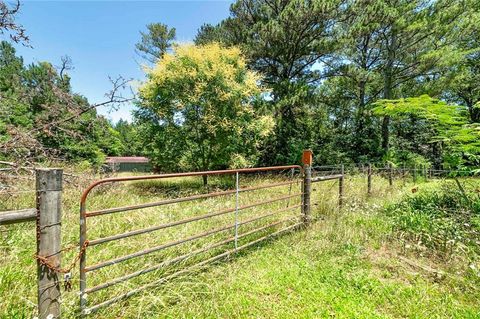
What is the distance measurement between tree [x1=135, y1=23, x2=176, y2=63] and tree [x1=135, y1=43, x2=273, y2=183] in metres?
11.0

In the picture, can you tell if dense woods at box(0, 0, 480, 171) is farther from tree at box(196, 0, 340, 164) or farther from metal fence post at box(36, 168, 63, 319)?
metal fence post at box(36, 168, 63, 319)

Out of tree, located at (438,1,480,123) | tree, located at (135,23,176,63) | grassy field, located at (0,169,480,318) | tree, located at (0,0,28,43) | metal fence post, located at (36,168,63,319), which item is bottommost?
grassy field, located at (0,169,480,318)

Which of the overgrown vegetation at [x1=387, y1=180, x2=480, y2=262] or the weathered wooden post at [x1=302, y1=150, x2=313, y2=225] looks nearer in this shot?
the overgrown vegetation at [x1=387, y1=180, x2=480, y2=262]

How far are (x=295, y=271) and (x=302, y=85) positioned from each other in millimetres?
12200

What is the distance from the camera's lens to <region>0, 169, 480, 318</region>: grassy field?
237 centimetres

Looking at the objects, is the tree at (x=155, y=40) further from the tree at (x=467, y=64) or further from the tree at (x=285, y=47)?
the tree at (x=467, y=64)

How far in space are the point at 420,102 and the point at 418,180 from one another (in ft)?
15.6

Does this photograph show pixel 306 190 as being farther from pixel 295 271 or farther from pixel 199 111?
pixel 199 111

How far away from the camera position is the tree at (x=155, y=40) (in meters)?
19.7

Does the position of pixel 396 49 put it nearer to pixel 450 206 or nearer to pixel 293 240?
pixel 450 206

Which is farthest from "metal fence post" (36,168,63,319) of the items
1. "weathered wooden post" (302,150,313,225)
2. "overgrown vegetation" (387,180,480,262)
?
"overgrown vegetation" (387,180,480,262)

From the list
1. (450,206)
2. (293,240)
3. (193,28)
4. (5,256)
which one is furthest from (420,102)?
(193,28)

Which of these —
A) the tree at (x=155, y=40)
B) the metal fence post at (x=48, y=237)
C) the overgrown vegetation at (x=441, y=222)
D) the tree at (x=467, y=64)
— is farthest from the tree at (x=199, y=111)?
the tree at (x=155, y=40)

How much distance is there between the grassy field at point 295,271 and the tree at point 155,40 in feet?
58.7
